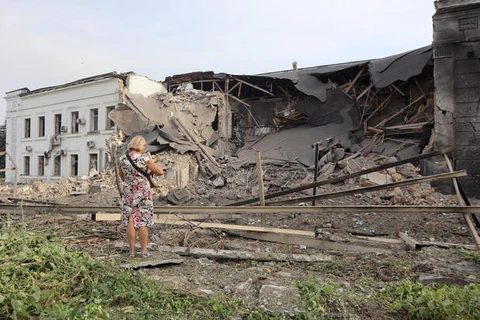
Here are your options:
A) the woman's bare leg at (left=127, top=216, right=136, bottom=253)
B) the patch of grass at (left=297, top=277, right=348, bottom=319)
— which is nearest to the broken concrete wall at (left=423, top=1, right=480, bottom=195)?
the patch of grass at (left=297, top=277, right=348, bottom=319)

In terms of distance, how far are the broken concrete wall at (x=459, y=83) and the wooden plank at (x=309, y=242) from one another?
17.4 ft

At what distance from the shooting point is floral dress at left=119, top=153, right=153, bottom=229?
408 cm

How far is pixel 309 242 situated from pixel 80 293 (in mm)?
3039

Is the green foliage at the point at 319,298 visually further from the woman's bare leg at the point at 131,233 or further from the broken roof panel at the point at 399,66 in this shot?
the broken roof panel at the point at 399,66

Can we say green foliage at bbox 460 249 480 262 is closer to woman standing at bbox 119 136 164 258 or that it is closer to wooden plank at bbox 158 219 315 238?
wooden plank at bbox 158 219 315 238

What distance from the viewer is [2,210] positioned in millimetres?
6250

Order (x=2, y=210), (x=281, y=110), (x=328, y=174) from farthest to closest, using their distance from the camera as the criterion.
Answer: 1. (x=281, y=110)
2. (x=328, y=174)
3. (x=2, y=210)

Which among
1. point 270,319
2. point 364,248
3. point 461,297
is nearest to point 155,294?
point 270,319

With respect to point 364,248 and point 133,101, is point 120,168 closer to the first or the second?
point 364,248

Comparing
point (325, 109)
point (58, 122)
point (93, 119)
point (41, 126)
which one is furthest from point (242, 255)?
point (41, 126)

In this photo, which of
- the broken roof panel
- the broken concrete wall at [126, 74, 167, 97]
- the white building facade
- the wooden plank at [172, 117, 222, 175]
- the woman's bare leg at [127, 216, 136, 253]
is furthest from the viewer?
the white building facade

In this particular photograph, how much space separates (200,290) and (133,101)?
50.5 feet

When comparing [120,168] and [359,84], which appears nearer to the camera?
[120,168]

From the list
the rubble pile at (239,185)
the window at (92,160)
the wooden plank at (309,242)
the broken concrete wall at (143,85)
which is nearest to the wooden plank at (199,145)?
the rubble pile at (239,185)
